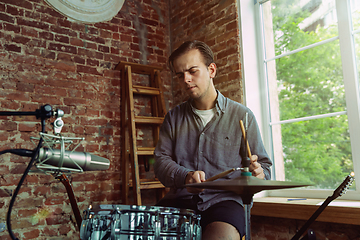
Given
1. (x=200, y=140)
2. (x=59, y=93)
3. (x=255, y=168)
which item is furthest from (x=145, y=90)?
(x=255, y=168)

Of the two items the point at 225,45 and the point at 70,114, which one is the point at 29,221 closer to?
the point at 70,114

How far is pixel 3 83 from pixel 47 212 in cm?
111

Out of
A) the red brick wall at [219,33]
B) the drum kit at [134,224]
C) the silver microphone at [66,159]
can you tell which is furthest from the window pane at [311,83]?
the silver microphone at [66,159]

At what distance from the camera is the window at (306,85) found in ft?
7.02

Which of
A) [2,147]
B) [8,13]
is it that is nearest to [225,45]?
[8,13]

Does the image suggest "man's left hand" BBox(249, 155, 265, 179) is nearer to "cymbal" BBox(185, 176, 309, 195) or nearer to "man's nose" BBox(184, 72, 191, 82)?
"cymbal" BBox(185, 176, 309, 195)

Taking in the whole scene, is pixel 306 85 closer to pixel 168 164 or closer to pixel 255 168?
pixel 255 168

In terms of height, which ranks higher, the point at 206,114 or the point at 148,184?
the point at 206,114

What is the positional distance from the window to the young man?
763mm

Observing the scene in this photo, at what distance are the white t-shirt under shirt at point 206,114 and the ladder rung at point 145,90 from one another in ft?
3.87

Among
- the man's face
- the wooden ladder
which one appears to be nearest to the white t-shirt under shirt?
the man's face

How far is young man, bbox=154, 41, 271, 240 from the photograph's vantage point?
1610mm

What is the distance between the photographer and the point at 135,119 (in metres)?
2.83

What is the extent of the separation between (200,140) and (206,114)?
7.9 inches
